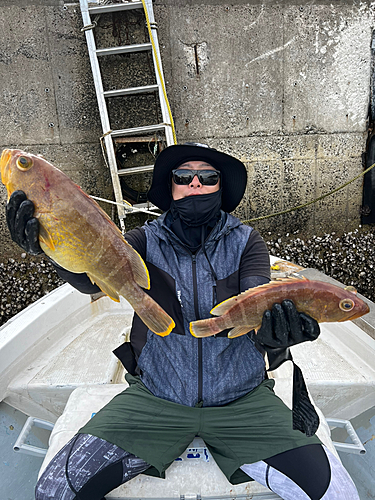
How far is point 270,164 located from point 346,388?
4.58 m

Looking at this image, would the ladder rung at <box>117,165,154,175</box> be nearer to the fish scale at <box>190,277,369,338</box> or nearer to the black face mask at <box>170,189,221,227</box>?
the black face mask at <box>170,189,221,227</box>

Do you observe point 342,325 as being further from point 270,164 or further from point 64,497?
point 270,164

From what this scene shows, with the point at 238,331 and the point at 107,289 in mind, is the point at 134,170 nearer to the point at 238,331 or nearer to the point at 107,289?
the point at 107,289

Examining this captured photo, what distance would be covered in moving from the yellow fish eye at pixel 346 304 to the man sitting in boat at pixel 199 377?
170 millimetres

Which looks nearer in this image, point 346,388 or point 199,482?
point 199,482

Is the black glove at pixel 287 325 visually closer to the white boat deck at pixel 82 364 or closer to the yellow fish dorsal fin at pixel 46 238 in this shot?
the white boat deck at pixel 82 364

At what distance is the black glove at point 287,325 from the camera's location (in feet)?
5.51

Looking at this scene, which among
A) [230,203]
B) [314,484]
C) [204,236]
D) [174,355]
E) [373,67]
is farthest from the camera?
[373,67]

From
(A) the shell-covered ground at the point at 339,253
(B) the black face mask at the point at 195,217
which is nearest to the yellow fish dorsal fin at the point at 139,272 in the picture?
(B) the black face mask at the point at 195,217

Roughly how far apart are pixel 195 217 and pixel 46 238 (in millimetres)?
1014

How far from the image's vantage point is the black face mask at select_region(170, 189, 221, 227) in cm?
223

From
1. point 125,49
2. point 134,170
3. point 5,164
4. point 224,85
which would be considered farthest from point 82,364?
point 224,85

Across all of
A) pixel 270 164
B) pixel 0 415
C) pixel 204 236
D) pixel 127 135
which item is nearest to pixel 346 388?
pixel 204 236

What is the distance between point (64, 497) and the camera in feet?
5.40
